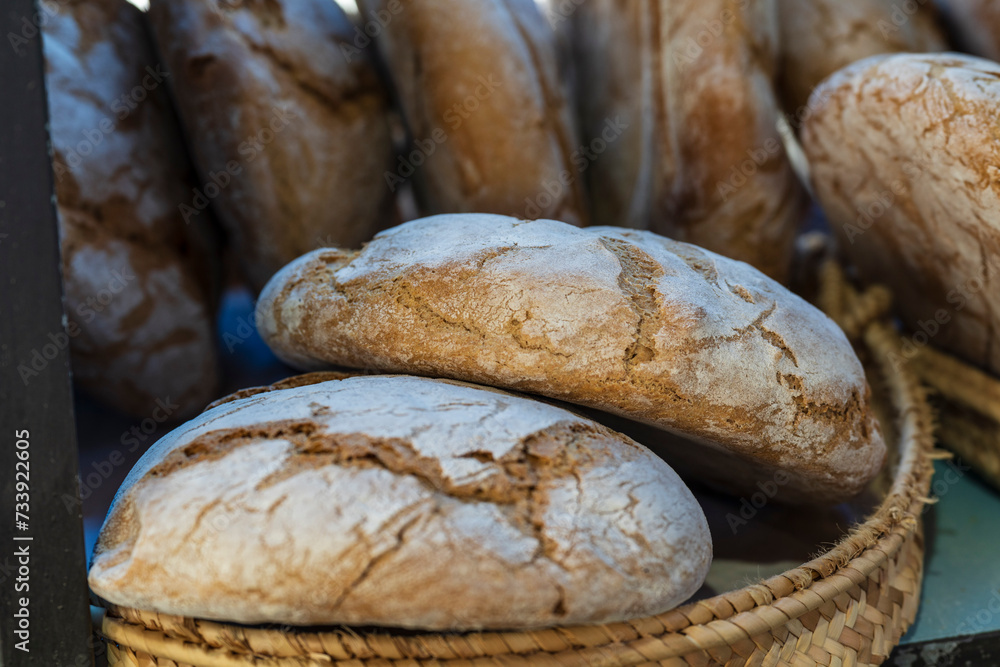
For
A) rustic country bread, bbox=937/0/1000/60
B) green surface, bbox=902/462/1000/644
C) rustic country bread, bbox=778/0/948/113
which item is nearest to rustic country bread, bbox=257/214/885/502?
green surface, bbox=902/462/1000/644

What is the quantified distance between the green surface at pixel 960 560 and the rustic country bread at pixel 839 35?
0.89m

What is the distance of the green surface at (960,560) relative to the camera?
42.8 inches

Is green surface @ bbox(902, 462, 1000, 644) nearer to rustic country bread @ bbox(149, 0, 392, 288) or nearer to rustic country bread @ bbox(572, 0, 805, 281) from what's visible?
rustic country bread @ bbox(572, 0, 805, 281)

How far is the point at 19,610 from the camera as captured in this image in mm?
746

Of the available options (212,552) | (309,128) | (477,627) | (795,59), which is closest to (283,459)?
(212,552)

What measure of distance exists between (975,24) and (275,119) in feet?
4.94

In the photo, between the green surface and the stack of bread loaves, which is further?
the green surface

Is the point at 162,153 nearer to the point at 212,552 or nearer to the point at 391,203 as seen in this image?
the point at 391,203

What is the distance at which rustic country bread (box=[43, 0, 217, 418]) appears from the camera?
1301 mm

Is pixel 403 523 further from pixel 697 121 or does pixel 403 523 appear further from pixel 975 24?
pixel 975 24

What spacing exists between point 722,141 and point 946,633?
94cm

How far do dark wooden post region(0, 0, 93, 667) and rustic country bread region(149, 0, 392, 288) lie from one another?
Result: 677 millimetres

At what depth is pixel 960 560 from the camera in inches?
49.0

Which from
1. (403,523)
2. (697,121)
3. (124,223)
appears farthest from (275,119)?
(403,523)
